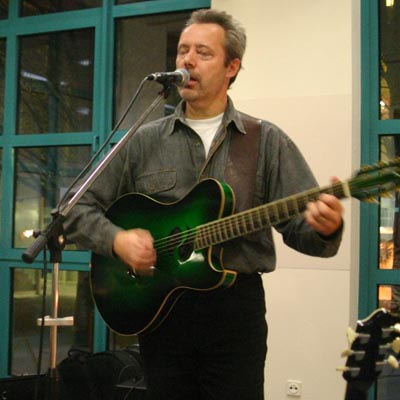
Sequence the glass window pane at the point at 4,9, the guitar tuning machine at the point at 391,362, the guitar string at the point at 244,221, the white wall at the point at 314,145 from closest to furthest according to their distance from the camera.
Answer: the guitar tuning machine at the point at 391,362
the guitar string at the point at 244,221
the white wall at the point at 314,145
the glass window pane at the point at 4,9

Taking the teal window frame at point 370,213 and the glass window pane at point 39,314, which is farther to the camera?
the glass window pane at point 39,314

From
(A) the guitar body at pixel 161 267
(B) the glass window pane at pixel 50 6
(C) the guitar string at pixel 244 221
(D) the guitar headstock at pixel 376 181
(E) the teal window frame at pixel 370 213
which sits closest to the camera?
(D) the guitar headstock at pixel 376 181

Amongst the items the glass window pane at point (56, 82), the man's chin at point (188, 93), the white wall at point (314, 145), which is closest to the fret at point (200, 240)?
the man's chin at point (188, 93)

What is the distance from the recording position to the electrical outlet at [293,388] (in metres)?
3.00

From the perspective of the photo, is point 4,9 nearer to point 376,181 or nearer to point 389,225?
point 389,225

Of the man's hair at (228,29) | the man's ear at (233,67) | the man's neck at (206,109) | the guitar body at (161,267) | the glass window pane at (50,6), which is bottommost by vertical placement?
the guitar body at (161,267)

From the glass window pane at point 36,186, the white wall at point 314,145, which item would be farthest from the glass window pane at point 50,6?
the white wall at point 314,145

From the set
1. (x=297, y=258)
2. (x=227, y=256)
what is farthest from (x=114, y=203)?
(x=297, y=258)

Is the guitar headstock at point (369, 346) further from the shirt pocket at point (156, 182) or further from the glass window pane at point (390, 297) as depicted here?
the glass window pane at point (390, 297)

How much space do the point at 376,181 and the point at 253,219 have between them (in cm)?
35

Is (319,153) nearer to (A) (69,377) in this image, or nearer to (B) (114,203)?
(B) (114,203)

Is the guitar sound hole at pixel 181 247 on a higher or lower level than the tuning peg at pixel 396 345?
higher

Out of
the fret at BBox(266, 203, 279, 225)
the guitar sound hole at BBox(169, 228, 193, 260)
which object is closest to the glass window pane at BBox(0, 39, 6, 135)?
the guitar sound hole at BBox(169, 228, 193, 260)

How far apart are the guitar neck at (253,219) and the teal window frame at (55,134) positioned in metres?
2.21
